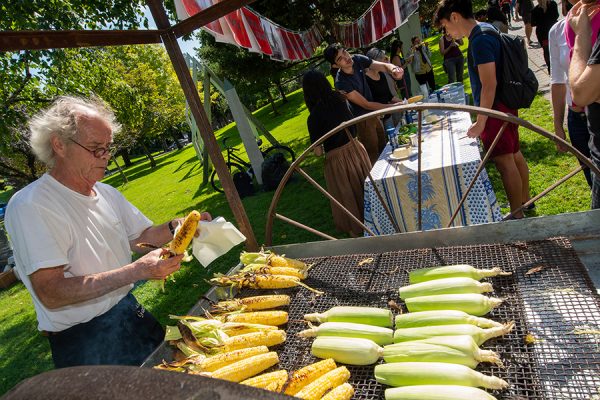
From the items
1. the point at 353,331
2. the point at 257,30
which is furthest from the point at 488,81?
the point at 257,30

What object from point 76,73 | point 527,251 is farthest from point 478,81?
point 76,73

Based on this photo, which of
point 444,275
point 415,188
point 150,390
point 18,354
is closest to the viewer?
point 150,390

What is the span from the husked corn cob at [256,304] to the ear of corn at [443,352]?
2.30 feet

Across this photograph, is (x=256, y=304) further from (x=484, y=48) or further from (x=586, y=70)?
(x=484, y=48)

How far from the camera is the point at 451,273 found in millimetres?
1873

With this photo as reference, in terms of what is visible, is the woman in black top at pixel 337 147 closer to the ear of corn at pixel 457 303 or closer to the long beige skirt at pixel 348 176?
the long beige skirt at pixel 348 176

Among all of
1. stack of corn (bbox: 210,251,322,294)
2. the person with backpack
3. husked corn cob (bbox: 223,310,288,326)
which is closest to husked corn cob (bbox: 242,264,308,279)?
stack of corn (bbox: 210,251,322,294)

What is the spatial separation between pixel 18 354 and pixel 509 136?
7.55 metres

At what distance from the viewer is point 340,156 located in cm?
511

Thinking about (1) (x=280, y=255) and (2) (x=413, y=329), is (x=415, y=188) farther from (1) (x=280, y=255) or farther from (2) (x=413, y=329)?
(2) (x=413, y=329)

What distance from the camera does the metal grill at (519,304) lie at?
1.36 meters

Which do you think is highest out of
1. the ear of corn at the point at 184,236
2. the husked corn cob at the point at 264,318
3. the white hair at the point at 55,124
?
the white hair at the point at 55,124

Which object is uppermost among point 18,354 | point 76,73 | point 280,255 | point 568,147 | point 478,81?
point 76,73

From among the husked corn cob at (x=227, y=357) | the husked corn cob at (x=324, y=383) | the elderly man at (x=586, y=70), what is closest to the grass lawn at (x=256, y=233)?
the elderly man at (x=586, y=70)
